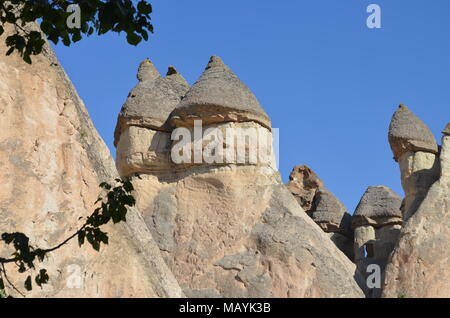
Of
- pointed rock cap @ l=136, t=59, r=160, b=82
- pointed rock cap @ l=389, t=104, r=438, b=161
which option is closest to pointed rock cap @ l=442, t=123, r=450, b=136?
pointed rock cap @ l=389, t=104, r=438, b=161

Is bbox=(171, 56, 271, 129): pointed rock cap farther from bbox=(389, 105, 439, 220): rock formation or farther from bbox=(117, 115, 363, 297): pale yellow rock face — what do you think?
bbox=(389, 105, 439, 220): rock formation

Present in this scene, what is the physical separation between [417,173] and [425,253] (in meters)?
2.56

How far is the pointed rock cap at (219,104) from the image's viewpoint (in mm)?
13086

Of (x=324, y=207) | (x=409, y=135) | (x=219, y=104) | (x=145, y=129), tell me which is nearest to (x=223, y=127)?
(x=219, y=104)

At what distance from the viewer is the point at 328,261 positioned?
470 inches

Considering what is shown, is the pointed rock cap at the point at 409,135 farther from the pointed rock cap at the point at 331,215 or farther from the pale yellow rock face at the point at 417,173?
the pointed rock cap at the point at 331,215

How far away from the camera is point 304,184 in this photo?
874 inches

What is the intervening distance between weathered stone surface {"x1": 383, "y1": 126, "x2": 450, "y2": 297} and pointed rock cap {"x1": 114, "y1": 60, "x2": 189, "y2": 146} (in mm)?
4063

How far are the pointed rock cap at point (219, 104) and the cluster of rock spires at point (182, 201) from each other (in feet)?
0.07

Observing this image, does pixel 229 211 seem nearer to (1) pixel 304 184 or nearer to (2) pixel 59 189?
(2) pixel 59 189

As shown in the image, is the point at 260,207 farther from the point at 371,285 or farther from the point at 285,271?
the point at 371,285

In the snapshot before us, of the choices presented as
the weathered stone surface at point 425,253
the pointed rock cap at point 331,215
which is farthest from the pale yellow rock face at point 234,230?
the pointed rock cap at point 331,215
